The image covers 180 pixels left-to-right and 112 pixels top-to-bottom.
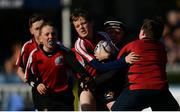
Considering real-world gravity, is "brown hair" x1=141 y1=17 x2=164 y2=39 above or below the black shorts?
above

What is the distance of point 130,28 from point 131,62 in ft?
55.0

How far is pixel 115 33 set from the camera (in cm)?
1136

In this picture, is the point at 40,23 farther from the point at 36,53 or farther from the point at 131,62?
the point at 131,62

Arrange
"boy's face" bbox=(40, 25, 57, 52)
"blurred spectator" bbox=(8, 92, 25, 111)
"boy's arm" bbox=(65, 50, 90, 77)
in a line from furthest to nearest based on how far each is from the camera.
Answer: "blurred spectator" bbox=(8, 92, 25, 111) → "boy's face" bbox=(40, 25, 57, 52) → "boy's arm" bbox=(65, 50, 90, 77)

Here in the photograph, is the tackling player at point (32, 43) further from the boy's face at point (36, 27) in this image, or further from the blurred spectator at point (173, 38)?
the blurred spectator at point (173, 38)

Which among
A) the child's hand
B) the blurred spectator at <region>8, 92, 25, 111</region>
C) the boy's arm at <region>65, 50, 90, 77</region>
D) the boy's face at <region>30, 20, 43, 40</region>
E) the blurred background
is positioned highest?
the boy's face at <region>30, 20, 43, 40</region>

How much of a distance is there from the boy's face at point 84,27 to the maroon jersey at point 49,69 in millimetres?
639

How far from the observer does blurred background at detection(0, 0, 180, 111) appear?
677 inches

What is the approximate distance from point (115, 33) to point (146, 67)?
0.95 m

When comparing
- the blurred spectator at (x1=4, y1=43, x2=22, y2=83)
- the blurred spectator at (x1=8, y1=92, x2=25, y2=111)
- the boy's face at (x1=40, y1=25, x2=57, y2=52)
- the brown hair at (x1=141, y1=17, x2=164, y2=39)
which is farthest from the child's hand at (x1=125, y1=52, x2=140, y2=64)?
the blurred spectator at (x1=4, y1=43, x2=22, y2=83)

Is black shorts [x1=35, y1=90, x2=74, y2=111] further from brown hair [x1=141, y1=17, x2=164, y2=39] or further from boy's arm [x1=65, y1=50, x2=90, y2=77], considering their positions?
brown hair [x1=141, y1=17, x2=164, y2=39]

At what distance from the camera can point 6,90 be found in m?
17.3

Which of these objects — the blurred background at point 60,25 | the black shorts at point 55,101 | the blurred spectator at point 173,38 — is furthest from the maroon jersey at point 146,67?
the blurred spectator at point 173,38

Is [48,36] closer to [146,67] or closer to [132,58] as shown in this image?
[132,58]
